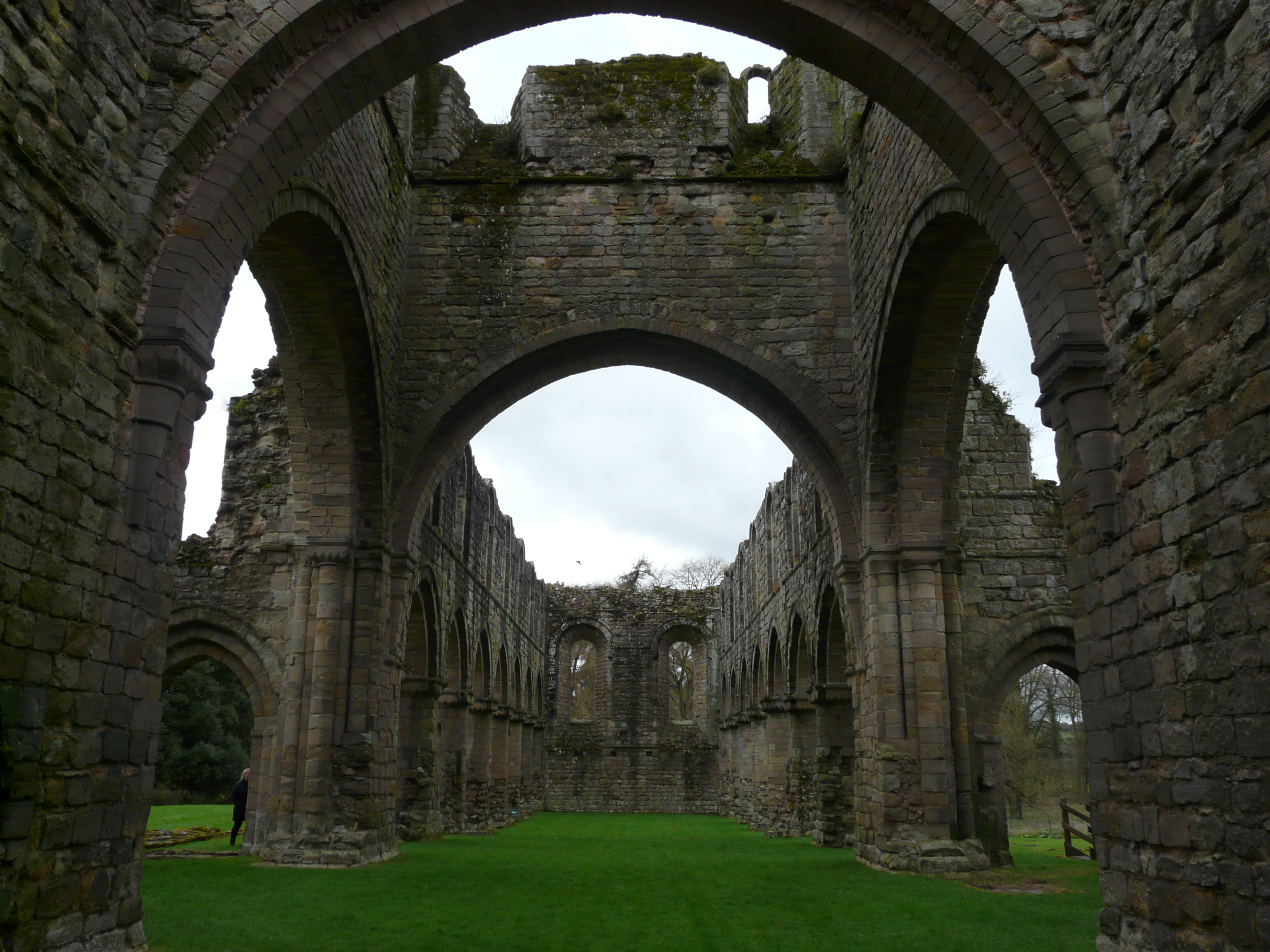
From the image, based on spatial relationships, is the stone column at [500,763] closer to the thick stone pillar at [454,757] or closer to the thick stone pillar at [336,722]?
the thick stone pillar at [454,757]

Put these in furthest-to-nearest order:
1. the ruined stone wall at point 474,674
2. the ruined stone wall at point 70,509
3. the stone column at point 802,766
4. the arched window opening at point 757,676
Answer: the arched window opening at point 757,676 → the stone column at point 802,766 → the ruined stone wall at point 474,674 → the ruined stone wall at point 70,509

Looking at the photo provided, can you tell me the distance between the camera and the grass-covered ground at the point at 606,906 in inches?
236

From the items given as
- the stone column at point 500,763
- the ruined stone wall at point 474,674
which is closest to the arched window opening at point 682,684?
the ruined stone wall at point 474,674

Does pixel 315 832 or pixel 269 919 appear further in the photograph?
pixel 315 832

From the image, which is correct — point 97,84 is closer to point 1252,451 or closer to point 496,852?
point 1252,451

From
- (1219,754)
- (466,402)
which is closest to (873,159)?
(466,402)

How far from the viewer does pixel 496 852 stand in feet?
40.5

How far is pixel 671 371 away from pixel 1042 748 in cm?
1766

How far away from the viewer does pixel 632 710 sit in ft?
91.6

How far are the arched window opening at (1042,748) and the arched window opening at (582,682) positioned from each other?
12.8 metres

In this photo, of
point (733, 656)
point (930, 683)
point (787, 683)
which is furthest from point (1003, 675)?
point (733, 656)

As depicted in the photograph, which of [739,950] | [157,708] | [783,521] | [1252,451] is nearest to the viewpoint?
[1252,451]

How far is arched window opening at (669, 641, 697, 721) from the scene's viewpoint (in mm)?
32156

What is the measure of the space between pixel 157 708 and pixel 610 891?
4.69 metres
